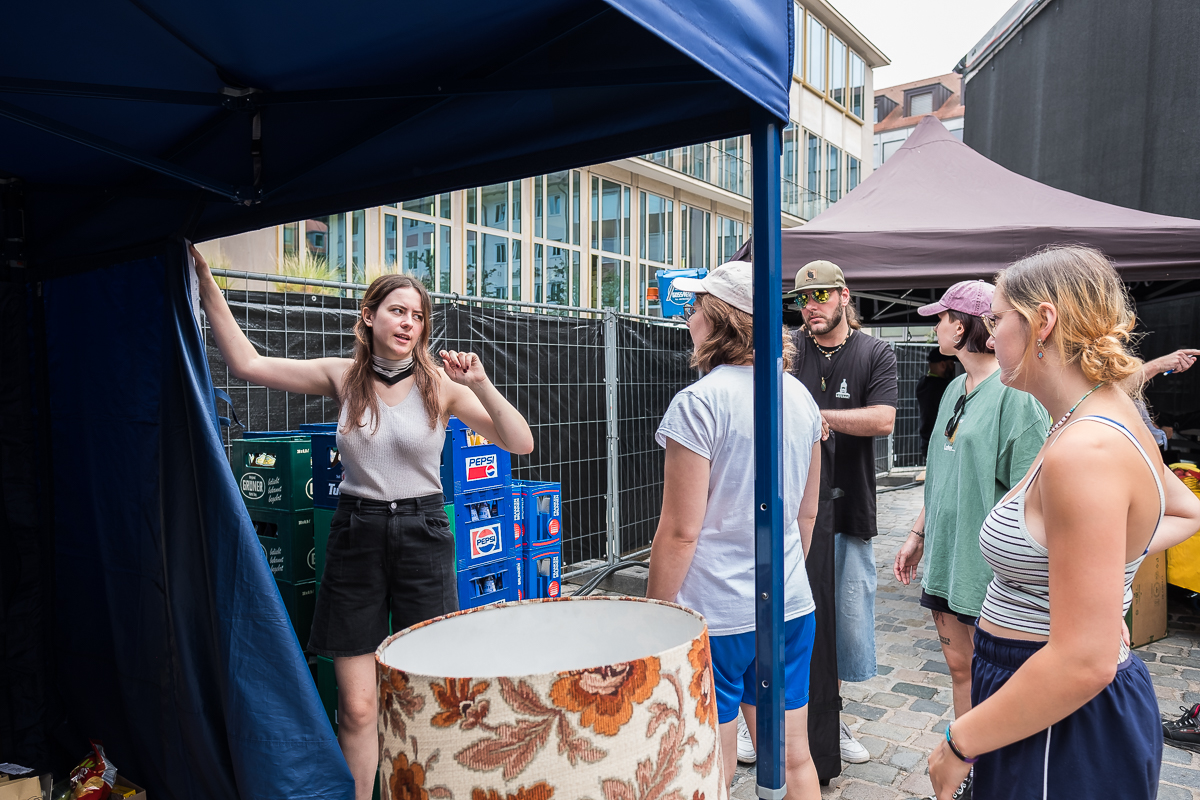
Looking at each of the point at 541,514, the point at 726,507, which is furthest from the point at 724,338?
the point at 541,514

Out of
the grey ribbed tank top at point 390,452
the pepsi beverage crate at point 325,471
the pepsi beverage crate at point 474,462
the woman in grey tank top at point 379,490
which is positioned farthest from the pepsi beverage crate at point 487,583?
the grey ribbed tank top at point 390,452

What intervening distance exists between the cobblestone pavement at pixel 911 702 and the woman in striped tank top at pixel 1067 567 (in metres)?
2.08

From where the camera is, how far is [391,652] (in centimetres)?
117

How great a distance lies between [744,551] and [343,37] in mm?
1727

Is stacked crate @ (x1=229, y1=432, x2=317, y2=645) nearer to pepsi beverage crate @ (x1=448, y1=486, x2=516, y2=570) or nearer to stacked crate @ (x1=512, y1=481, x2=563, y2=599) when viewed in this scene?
pepsi beverage crate @ (x1=448, y1=486, x2=516, y2=570)

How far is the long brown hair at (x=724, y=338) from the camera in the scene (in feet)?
7.60

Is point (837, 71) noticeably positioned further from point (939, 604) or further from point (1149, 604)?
point (939, 604)

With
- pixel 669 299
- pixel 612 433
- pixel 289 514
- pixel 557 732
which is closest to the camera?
pixel 557 732

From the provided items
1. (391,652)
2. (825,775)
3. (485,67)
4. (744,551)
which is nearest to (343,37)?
(485,67)

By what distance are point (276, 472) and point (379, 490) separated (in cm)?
105

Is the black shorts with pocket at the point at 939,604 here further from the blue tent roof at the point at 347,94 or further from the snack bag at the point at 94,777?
the snack bag at the point at 94,777

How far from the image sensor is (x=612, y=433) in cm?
689

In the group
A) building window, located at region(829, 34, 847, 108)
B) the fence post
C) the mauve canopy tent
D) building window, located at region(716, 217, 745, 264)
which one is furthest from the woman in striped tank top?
building window, located at region(829, 34, 847, 108)

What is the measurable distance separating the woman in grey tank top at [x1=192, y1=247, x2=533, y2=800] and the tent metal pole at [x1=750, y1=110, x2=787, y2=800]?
111cm
